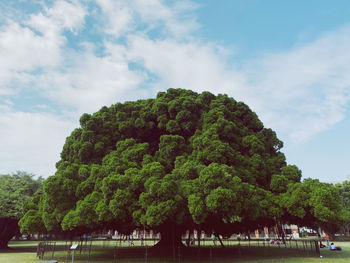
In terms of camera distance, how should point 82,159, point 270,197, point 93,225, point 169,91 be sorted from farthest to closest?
point 169,91, point 82,159, point 270,197, point 93,225

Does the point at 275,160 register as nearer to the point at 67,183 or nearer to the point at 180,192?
the point at 180,192

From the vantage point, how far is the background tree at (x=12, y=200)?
1062 inches

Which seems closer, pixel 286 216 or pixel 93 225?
pixel 93 225

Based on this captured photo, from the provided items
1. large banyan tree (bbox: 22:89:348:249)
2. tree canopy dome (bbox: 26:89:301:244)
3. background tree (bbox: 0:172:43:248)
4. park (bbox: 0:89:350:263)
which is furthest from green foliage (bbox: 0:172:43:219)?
tree canopy dome (bbox: 26:89:301:244)

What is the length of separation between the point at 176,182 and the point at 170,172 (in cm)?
313

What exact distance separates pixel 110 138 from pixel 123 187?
23.1 ft

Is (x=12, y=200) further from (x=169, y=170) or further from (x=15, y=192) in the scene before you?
(x=169, y=170)

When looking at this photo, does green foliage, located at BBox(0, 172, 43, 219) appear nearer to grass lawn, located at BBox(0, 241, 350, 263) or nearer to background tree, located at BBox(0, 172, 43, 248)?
background tree, located at BBox(0, 172, 43, 248)

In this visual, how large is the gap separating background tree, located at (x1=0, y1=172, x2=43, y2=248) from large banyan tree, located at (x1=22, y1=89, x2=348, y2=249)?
31.1 ft

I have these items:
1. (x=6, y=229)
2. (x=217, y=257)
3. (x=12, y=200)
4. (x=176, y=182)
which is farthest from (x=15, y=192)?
(x=217, y=257)

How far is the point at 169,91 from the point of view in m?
24.0

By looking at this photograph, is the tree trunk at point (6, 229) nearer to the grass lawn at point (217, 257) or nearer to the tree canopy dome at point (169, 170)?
the grass lawn at point (217, 257)

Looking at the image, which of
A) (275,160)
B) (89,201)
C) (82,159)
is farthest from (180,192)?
(275,160)

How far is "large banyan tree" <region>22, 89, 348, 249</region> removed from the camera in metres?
14.6
